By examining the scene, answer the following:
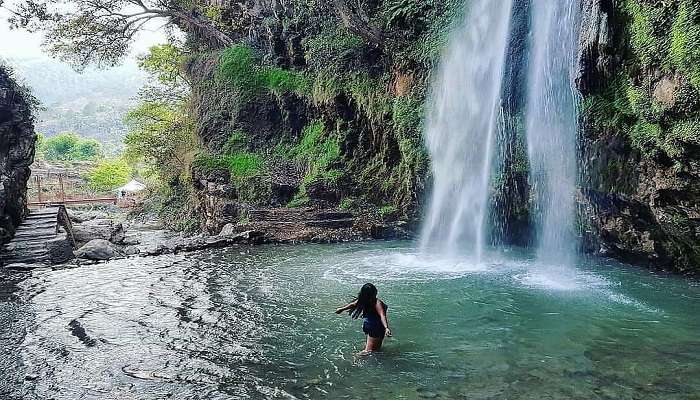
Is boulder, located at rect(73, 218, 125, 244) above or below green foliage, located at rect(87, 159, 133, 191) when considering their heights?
below

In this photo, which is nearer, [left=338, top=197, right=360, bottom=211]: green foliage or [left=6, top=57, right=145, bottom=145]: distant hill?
[left=338, top=197, right=360, bottom=211]: green foliage

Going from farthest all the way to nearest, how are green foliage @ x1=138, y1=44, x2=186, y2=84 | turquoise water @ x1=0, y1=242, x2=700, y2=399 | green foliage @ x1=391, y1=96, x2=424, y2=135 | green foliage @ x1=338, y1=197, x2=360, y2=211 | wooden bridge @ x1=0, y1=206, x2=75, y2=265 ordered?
1. green foliage @ x1=138, y1=44, x2=186, y2=84
2. green foliage @ x1=338, y1=197, x2=360, y2=211
3. green foliage @ x1=391, y1=96, x2=424, y2=135
4. wooden bridge @ x1=0, y1=206, x2=75, y2=265
5. turquoise water @ x1=0, y1=242, x2=700, y2=399

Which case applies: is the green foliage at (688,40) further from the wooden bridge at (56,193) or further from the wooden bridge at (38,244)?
the wooden bridge at (56,193)

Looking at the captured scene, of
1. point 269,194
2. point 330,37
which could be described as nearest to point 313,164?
point 269,194

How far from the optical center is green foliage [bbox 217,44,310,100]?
24.6m

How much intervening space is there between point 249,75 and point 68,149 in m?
45.7

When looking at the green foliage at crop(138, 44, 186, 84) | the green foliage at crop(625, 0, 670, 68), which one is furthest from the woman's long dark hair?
the green foliage at crop(138, 44, 186, 84)

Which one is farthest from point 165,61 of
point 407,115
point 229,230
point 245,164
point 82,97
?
point 82,97

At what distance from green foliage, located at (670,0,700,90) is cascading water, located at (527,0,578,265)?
309 centimetres

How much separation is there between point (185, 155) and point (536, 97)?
20.3 meters

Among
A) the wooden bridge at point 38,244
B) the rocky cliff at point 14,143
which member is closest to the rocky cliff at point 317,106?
the wooden bridge at point 38,244

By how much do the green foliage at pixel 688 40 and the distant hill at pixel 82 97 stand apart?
85357 mm

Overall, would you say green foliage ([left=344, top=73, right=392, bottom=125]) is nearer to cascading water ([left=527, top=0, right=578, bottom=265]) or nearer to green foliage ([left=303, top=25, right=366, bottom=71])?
green foliage ([left=303, top=25, right=366, bottom=71])

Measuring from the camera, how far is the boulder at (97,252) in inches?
623
